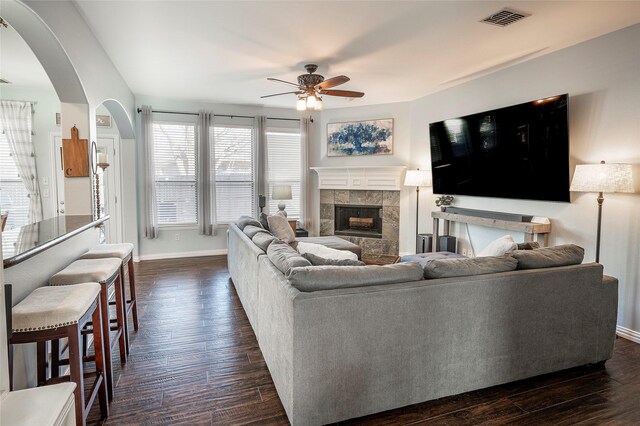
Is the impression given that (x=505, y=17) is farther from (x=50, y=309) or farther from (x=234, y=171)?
(x=234, y=171)

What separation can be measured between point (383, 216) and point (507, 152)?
2721 millimetres

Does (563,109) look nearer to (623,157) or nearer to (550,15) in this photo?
(623,157)

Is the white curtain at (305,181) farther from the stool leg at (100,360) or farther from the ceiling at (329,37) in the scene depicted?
the stool leg at (100,360)

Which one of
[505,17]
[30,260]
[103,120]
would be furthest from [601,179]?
[103,120]

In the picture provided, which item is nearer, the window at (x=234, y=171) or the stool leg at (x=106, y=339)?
the stool leg at (x=106, y=339)

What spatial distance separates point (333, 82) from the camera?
4.02 m

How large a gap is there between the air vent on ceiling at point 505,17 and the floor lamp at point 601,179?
1510 mm

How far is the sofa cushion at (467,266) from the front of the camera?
2.27m

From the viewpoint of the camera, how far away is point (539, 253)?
260cm

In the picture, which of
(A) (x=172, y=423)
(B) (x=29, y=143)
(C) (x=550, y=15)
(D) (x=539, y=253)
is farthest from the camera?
(B) (x=29, y=143)

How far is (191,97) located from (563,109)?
17.7 ft

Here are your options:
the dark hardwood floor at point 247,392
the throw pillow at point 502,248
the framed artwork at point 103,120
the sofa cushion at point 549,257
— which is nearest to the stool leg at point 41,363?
the dark hardwood floor at point 247,392

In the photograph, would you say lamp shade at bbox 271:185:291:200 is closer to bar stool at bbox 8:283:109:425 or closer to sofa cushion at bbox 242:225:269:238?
sofa cushion at bbox 242:225:269:238

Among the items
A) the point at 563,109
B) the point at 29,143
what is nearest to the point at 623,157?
the point at 563,109
